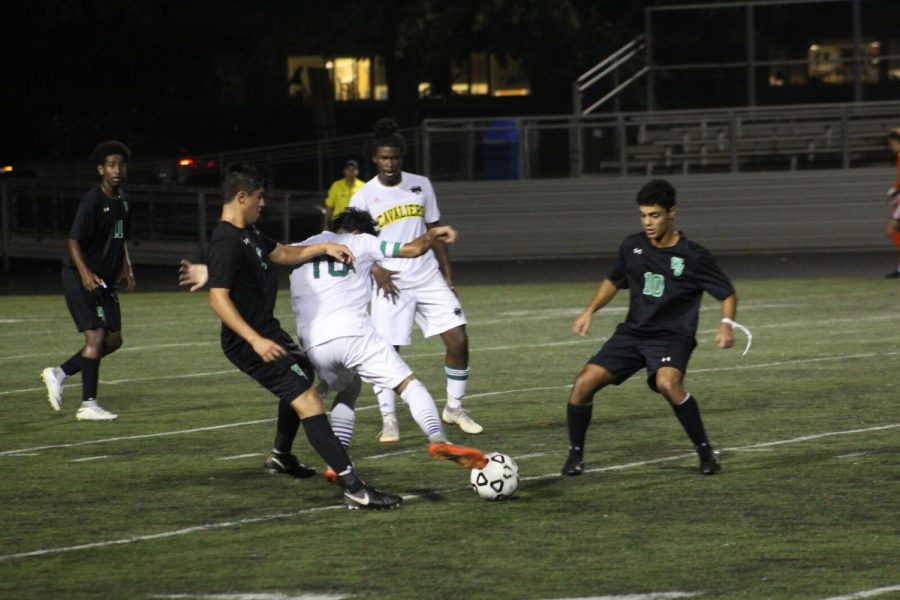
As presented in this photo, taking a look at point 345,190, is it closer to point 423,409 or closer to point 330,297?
point 330,297

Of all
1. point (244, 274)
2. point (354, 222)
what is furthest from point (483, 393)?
point (244, 274)

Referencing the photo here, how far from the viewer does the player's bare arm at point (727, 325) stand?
8.80m

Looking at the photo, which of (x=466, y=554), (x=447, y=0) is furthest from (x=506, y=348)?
(x=447, y=0)

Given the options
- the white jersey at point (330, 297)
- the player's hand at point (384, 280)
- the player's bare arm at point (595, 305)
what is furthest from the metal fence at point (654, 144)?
the white jersey at point (330, 297)

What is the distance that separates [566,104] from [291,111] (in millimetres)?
10240

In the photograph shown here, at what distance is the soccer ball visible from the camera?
8.40m

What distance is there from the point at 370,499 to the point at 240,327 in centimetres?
112

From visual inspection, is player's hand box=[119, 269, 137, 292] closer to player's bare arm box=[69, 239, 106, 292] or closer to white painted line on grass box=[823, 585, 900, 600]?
player's bare arm box=[69, 239, 106, 292]

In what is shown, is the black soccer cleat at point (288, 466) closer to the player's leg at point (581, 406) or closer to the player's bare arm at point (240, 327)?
the player's bare arm at point (240, 327)

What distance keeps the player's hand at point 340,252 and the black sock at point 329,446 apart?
0.86 metres

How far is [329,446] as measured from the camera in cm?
831

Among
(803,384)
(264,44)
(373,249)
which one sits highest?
(264,44)

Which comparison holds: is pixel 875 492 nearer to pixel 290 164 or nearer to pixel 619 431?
pixel 619 431

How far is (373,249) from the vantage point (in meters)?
8.89
